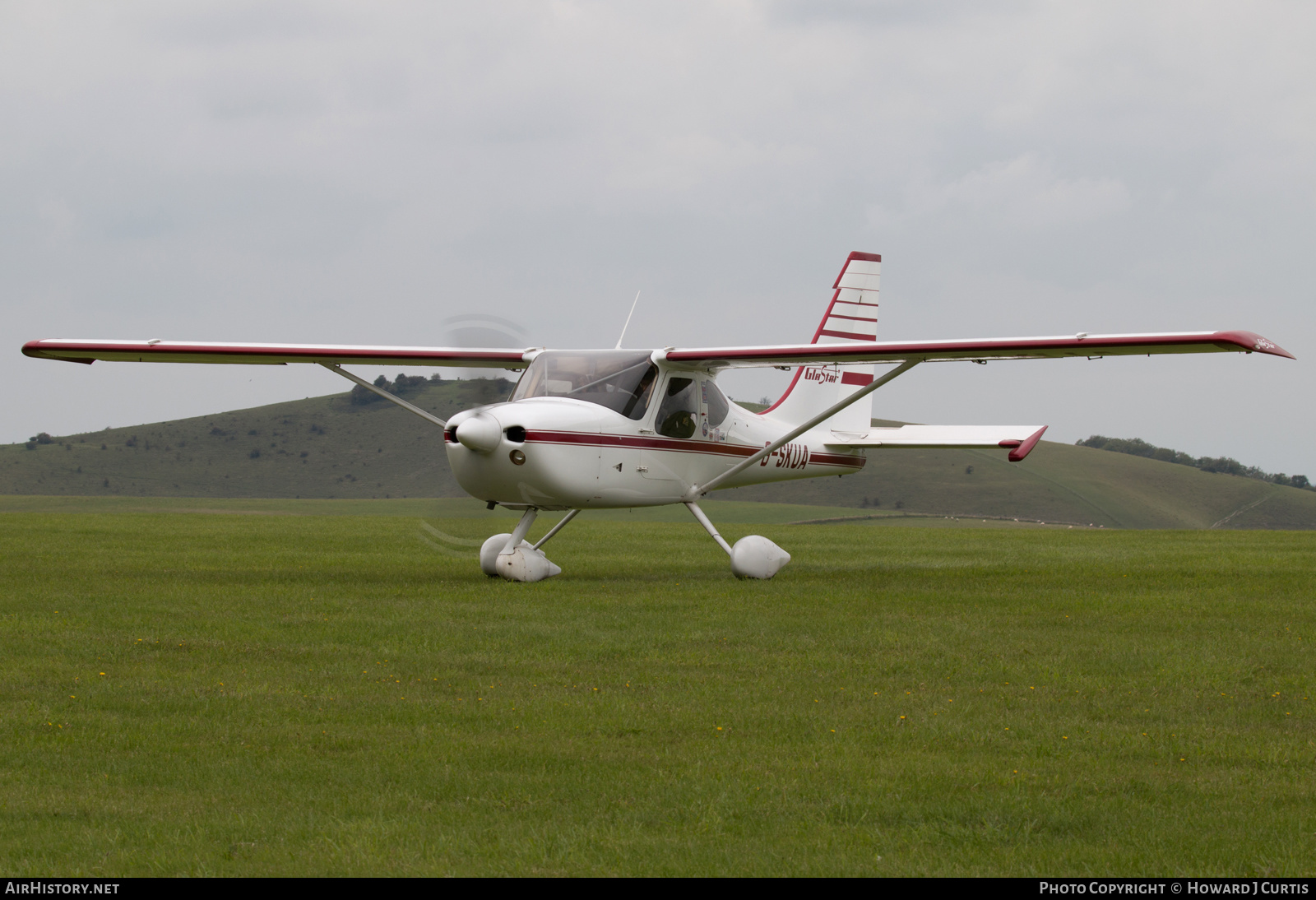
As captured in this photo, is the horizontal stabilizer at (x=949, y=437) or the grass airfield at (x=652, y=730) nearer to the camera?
the grass airfield at (x=652, y=730)

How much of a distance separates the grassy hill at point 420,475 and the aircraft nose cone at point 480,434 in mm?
65563

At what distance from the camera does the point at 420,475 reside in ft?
468

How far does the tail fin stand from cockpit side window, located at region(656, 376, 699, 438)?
3.39 m

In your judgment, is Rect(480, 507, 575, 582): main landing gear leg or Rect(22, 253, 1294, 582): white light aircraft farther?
Rect(480, 507, 575, 582): main landing gear leg

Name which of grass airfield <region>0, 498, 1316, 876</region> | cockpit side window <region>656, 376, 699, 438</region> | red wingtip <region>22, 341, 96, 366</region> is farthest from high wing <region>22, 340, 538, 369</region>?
grass airfield <region>0, 498, 1316, 876</region>

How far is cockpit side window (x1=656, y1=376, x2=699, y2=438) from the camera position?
17.7 m

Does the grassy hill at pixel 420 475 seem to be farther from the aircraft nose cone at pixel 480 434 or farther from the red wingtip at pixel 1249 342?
the red wingtip at pixel 1249 342

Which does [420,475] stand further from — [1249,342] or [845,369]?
[1249,342]

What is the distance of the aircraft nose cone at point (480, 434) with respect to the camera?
49.8ft

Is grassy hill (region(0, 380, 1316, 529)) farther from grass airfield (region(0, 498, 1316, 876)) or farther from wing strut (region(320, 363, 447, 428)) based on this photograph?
grass airfield (region(0, 498, 1316, 876))

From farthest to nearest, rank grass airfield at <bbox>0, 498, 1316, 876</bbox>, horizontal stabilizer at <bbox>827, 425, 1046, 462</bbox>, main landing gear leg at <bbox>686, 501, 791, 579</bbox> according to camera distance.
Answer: horizontal stabilizer at <bbox>827, 425, 1046, 462</bbox> → main landing gear leg at <bbox>686, 501, 791, 579</bbox> → grass airfield at <bbox>0, 498, 1316, 876</bbox>

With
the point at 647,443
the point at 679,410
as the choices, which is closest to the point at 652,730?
the point at 647,443

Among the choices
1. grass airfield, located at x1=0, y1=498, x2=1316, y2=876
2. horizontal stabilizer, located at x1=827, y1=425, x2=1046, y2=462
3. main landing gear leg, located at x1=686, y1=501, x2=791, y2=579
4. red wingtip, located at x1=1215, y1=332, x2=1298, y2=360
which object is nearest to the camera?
grass airfield, located at x1=0, y1=498, x2=1316, y2=876

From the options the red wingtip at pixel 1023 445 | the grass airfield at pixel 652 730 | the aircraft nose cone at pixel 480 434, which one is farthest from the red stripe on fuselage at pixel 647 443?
the red wingtip at pixel 1023 445
